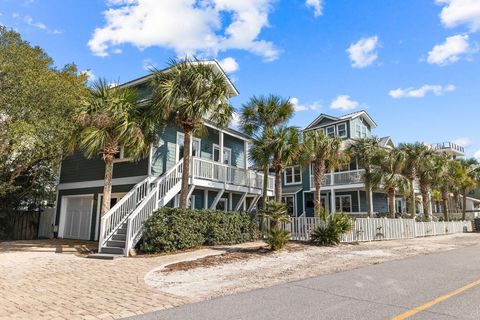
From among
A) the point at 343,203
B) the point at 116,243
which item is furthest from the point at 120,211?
the point at 343,203

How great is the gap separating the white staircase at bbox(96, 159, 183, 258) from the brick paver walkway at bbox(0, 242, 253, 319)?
1.23 m

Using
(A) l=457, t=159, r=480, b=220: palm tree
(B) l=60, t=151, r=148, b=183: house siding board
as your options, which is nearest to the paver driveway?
(B) l=60, t=151, r=148, b=183: house siding board

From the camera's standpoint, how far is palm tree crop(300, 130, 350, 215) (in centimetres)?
1853

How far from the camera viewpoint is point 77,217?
19.9 metres

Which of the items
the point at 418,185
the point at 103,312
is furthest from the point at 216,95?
the point at 418,185

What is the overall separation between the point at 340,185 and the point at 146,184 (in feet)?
60.7

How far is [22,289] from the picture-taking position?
7637mm

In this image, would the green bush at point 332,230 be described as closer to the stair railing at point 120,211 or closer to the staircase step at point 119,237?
the stair railing at point 120,211

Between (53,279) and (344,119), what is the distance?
1155 inches

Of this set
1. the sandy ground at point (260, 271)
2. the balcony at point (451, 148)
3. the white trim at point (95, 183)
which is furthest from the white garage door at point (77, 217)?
the balcony at point (451, 148)

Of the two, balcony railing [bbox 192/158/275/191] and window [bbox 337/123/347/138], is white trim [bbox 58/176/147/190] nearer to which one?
balcony railing [bbox 192/158/275/191]

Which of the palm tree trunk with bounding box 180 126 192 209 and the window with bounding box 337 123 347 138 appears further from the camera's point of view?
the window with bounding box 337 123 347 138

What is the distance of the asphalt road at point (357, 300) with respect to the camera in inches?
219

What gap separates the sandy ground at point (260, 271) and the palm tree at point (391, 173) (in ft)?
32.1
